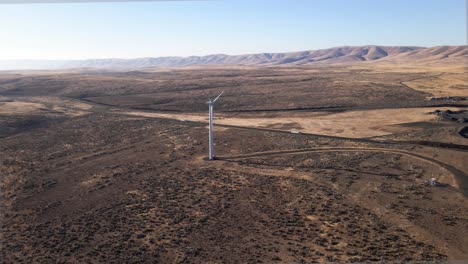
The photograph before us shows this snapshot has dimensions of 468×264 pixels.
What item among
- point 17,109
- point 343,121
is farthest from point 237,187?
point 17,109

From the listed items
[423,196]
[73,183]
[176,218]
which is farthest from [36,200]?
[423,196]

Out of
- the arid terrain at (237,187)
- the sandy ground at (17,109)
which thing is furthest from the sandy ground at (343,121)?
the sandy ground at (17,109)

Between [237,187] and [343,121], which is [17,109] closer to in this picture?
[237,187]

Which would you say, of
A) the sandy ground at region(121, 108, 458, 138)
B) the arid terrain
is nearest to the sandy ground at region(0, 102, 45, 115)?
the arid terrain

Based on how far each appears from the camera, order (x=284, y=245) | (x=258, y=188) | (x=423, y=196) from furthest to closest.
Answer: (x=258, y=188) → (x=423, y=196) → (x=284, y=245)

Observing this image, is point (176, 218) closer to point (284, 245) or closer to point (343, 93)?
point (284, 245)

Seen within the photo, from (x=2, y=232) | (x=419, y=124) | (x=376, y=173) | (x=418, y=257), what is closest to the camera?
(x=418, y=257)
